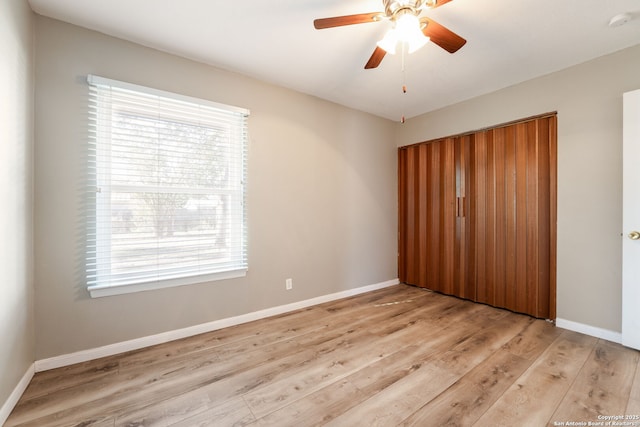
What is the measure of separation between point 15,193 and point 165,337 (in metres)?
1.48

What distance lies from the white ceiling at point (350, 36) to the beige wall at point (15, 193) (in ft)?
1.49

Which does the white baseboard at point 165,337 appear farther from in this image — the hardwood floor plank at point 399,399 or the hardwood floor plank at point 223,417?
the hardwood floor plank at point 399,399

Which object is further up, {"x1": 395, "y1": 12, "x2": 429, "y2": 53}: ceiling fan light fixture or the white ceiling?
the white ceiling

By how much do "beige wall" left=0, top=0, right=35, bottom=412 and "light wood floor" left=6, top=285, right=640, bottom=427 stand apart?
342mm

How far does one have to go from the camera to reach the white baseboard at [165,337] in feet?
6.37

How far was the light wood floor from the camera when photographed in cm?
148

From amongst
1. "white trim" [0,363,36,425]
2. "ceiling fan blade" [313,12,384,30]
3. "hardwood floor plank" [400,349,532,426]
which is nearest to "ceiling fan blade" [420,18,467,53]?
"ceiling fan blade" [313,12,384,30]

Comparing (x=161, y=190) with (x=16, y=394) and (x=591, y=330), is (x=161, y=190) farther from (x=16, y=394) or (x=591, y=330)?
(x=591, y=330)

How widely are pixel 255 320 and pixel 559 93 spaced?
3817 millimetres

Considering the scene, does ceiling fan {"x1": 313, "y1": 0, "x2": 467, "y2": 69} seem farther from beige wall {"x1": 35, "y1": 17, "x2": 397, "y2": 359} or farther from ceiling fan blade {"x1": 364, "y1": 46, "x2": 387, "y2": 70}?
beige wall {"x1": 35, "y1": 17, "x2": 397, "y2": 359}

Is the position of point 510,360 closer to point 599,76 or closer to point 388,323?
point 388,323

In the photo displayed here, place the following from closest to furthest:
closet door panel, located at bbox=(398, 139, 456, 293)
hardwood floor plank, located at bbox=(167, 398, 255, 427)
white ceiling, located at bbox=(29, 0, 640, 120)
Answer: hardwood floor plank, located at bbox=(167, 398, 255, 427), white ceiling, located at bbox=(29, 0, 640, 120), closet door panel, located at bbox=(398, 139, 456, 293)

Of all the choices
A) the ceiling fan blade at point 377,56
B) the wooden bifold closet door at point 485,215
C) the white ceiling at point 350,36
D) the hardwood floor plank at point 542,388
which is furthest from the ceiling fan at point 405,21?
the hardwood floor plank at point 542,388

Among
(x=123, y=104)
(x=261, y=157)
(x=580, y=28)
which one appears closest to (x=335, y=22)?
(x=261, y=157)
